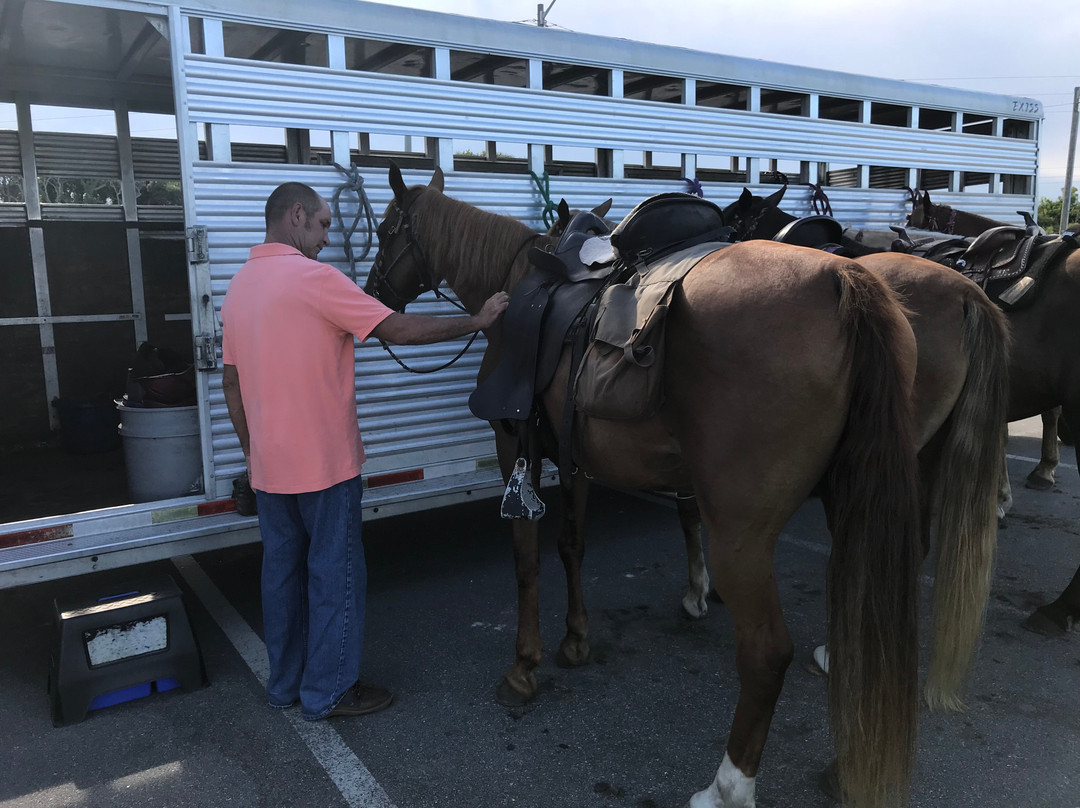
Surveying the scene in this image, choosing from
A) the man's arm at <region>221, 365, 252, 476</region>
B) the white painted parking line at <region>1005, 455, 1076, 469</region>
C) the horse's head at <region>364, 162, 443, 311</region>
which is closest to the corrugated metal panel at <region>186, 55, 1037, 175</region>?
the horse's head at <region>364, 162, 443, 311</region>

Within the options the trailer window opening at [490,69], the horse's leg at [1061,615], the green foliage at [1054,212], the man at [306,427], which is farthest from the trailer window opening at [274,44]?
the green foliage at [1054,212]

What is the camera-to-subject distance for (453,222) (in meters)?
3.47

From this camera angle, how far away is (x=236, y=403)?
10.1 feet

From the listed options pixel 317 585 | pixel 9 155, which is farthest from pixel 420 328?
pixel 9 155

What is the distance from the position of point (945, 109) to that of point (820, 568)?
4.06 m

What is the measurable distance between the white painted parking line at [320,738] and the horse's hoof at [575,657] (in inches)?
41.2

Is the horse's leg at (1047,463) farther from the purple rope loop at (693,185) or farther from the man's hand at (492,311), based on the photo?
the man's hand at (492,311)

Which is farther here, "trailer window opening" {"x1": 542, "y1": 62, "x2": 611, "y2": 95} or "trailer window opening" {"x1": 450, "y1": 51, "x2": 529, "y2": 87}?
"trailer window opening" {"x1": 542, "y1": 62, "x2": 611, "y2": 95}

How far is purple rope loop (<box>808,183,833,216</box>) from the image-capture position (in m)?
5.21

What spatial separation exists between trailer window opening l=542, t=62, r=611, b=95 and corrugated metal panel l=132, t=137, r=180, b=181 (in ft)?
12.2

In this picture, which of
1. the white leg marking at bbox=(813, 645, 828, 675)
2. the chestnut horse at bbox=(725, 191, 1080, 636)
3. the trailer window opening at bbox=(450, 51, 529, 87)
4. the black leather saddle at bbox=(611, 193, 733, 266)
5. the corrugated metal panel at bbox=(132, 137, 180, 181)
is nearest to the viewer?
the black leather saddle at bbox=(611, 193, 733, 266)

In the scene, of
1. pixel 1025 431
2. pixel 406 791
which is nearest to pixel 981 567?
pixel 406 791

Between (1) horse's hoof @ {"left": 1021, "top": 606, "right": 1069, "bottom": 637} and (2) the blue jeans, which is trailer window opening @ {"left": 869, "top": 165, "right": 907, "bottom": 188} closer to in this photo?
(1) horse's hoof @ {"left": 1021, "top": 606, "right": 1069, "bottom": 637}

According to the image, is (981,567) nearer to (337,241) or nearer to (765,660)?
(765,660)
